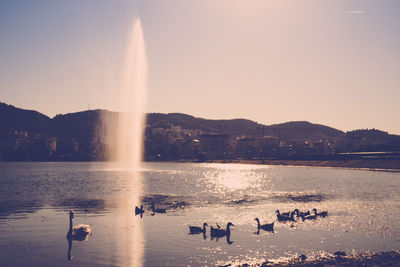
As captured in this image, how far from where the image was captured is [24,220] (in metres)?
45.7

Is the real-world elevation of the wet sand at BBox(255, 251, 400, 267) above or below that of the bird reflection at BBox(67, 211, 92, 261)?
above

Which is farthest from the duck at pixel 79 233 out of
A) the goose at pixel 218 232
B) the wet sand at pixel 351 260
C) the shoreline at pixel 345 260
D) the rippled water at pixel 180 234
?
the wet sand at pixel 351 260

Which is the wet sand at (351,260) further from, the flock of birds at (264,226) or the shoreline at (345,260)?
the flock of birds at (264,226)

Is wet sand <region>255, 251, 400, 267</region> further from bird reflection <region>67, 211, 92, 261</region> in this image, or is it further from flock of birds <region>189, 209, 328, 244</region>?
bird reflection <region>67, 211, 92, 261</region>

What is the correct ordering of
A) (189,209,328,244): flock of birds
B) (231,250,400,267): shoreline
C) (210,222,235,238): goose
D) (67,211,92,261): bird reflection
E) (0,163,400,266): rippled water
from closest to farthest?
(231,250,400,267): shoreline < (0,163,400,266): rippled water < (67,211,92,261): bird reflection < (210,222,235,238): goose < (189,209,328,244): flock of birds

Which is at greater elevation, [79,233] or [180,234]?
[79,233]

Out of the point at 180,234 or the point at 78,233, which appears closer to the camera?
the point at 78,233

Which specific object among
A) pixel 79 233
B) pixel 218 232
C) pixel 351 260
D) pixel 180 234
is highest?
pixel 351 260

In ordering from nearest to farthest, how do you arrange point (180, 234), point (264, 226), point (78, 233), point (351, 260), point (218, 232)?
1. point (351, 260)
2. point (78, 233)
3. point (218, 232)
4. point (180, 234)
5. point (264, 226)

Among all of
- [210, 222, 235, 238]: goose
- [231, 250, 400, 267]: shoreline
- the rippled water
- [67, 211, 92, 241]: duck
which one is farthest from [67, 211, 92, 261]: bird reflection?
[231, 250, 400, 267]: shoreline

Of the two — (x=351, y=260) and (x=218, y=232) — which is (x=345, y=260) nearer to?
(x=351, y=260)

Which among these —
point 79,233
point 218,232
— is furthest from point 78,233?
point 218,232

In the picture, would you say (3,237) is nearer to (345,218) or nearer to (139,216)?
(139,216)

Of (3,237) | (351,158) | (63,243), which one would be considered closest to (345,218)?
(63,243)
